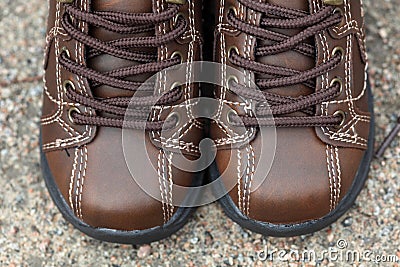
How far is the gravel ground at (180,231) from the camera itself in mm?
1734

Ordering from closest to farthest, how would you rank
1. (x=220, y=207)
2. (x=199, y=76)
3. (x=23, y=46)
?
(x=199, y=76) < (x=220, y=207) < (x=23, y=46)

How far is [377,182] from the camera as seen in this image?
1826 mm

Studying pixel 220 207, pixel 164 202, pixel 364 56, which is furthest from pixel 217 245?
pixel 364 56

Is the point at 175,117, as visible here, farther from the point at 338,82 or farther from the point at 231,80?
the point at 338,82

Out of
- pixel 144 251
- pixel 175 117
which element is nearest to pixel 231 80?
pixel 175 117

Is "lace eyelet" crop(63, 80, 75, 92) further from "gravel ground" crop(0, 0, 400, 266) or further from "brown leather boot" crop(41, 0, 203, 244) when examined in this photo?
"gravel ground" crop(0, 0, 400, 266)

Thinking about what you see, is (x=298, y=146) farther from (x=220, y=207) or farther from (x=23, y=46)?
(x=23, y=46)

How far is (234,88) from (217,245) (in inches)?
19.2

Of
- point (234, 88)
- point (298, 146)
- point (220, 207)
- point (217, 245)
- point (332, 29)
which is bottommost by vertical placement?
point (217, 245)

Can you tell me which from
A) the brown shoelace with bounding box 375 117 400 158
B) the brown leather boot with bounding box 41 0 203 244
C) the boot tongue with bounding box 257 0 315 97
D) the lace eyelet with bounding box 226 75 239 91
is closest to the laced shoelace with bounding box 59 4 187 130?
the brown leather boot with bounding box 41 0 203 244

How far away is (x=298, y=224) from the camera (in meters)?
1.59

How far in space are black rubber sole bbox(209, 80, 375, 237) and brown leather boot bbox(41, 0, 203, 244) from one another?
145 mm

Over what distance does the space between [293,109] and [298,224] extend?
0.32 metres

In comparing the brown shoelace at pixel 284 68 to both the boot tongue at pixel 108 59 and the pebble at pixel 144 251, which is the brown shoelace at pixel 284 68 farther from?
the pebble at pixel 144 251
